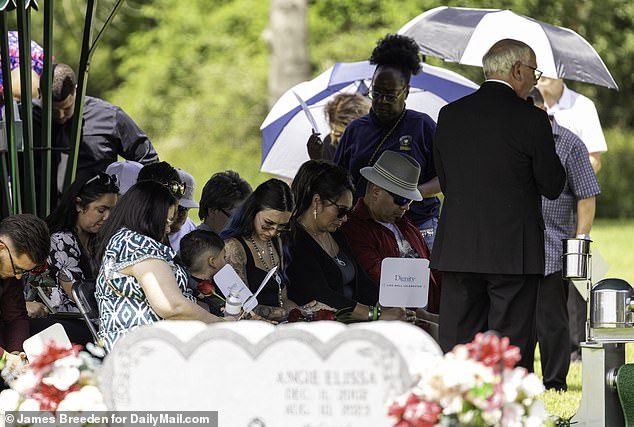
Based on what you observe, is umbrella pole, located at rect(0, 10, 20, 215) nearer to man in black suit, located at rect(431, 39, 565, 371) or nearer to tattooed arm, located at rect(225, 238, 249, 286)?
tattooed arm, located at rect(225, 238, 249, 286)

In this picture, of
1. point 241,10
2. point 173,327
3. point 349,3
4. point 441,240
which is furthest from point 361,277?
point 241,10

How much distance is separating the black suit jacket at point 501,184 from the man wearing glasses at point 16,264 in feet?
5.73

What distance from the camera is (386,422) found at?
11.8 feet

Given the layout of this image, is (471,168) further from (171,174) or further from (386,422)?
(386,422)

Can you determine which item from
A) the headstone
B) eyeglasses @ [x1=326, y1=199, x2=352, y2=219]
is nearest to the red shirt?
eyeglasses @ [x1=326, y1=199, x2=352, y2=219]

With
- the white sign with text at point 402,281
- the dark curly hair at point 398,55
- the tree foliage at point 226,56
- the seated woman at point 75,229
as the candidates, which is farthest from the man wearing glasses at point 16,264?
the tree foliage at point 226,56

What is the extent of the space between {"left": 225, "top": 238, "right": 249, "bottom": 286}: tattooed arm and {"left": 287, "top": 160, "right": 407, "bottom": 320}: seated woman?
289mm

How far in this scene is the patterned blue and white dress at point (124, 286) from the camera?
4648 mm

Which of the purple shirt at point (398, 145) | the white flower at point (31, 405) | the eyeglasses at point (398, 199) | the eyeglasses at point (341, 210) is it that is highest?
the purple shirt at point (398, 145)

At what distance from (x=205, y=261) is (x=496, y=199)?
51.3 inches

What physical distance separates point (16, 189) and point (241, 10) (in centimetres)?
1776

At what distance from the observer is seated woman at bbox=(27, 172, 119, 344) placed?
5699mm

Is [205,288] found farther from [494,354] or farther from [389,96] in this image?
[494,354]

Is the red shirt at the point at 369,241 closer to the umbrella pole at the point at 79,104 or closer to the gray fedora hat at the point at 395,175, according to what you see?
the gray fedora hat at the point at 395,175
